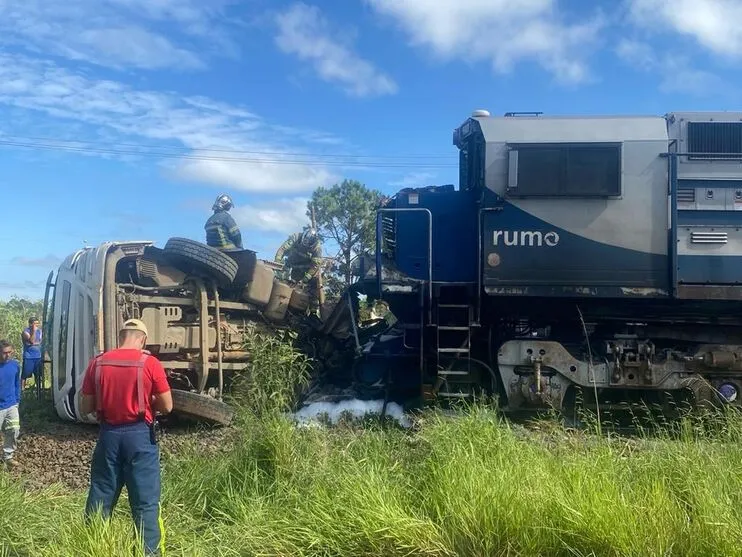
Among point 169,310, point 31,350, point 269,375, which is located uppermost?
point 169,310

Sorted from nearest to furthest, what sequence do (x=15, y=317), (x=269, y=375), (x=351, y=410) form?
(x=269, y=375), (x=351, y=410), (x=15, y=317)

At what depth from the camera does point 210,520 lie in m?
4.89

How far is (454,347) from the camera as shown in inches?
325

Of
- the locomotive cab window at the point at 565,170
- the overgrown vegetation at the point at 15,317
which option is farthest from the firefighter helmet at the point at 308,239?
the overgrown vegetation at the point at 15,317

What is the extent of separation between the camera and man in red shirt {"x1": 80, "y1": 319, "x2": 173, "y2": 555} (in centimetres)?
434

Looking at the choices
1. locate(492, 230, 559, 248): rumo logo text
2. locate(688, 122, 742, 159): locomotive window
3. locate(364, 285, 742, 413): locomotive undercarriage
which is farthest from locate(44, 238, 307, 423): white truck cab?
locate(688, 122, 742, 159): locomotive window

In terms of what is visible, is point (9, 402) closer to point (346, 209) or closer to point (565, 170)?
point (565, 170)

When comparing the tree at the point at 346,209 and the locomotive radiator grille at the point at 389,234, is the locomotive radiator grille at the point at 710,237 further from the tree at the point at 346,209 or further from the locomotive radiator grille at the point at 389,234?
the tree at the point at 346,209

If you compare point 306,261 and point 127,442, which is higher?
point 306,261

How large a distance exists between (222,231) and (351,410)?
9.84 ft

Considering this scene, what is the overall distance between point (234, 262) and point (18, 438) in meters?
3.15

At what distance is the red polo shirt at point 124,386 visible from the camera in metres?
4.37

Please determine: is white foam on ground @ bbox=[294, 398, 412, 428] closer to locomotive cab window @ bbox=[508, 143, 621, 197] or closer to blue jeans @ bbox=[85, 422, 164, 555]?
locomotive cab window @ bbox=[508, 143, 621, 197]

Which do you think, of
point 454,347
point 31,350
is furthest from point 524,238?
point 31,350
